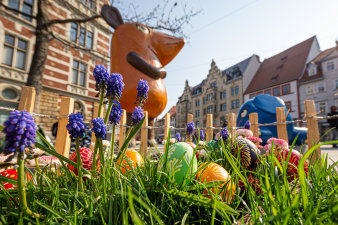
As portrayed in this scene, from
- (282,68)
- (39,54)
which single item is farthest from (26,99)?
(282,68)

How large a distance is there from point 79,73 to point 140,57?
1067 centimetres

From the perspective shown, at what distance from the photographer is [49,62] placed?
11227mm

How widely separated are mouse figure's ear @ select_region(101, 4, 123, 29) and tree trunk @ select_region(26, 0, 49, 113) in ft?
9.10

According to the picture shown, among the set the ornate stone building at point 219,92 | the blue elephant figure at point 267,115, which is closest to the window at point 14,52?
the blue elephant figure at point 267,115

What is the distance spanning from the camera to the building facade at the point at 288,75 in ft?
70.5

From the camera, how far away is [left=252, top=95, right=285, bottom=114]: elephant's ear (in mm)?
5195

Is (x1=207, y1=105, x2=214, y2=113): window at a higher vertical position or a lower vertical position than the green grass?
higher

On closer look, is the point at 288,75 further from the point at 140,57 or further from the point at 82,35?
the point at 140,57

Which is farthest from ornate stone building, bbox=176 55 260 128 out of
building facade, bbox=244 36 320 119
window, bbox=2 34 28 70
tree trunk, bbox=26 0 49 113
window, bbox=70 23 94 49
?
tree trunk, bbox=26 0 49 113

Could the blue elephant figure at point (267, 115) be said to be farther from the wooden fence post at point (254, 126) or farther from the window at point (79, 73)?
the window at point (79, 73)

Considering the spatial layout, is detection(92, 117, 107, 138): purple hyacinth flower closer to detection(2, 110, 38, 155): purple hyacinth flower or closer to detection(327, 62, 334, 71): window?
detection(2, 110, 38, 155): purple hyacinth flower

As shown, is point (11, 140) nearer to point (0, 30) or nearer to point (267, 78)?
point (0, 30)

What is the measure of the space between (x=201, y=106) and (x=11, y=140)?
117ft

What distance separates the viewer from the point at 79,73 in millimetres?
12922
